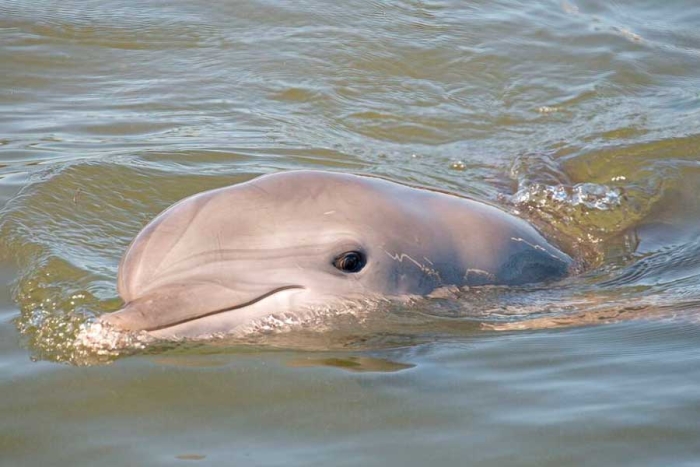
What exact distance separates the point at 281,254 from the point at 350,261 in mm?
397

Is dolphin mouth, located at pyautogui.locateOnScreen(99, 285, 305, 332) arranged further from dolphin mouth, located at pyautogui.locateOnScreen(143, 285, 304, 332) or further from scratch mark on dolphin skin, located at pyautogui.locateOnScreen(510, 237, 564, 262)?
scratch mark on dolphin skin, located at pyautogui.locateOnScreen(510, 237, 564, 262)

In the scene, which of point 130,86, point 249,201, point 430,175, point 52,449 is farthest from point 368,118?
point 52,449

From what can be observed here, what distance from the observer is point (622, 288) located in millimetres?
7555

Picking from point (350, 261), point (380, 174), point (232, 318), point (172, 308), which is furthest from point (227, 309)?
point (380, 174)

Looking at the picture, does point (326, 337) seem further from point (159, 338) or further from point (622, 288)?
point (622, 288)

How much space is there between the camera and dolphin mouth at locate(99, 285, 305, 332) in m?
5.83

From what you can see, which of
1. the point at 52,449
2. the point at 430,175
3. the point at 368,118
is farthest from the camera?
the point at 368,118

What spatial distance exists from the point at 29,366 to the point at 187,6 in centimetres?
1010

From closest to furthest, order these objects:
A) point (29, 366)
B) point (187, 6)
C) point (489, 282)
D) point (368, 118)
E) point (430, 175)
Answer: point (29, 366) → point (489, 282) → point (430, 175) → point (368, 118) → point (187, 6)

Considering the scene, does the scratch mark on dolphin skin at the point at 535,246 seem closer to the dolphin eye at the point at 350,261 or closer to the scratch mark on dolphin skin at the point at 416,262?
the scratch mark on dolphin skin at the point at 416,262

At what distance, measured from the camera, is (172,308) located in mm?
5871

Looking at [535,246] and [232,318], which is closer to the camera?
[232,318]

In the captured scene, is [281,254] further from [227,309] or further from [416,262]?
[416,262]

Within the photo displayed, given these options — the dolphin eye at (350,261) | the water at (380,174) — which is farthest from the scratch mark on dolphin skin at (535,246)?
the dolphin eye at (350,261)
